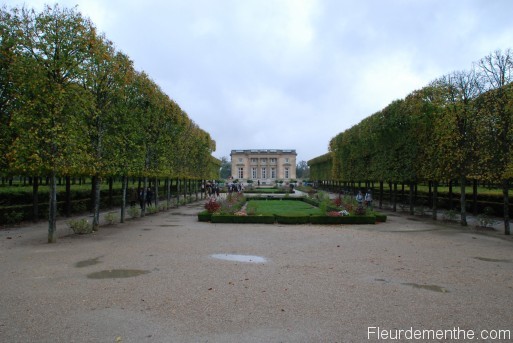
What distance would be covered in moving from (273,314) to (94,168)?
391 inches

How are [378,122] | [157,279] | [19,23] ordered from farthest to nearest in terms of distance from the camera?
[378,122]
[19,23]
[157,279]

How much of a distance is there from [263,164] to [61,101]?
292ft

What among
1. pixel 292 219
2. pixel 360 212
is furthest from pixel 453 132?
pixel 292 219

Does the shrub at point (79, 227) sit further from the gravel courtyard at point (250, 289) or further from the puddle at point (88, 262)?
the puddle at point (88, 262)

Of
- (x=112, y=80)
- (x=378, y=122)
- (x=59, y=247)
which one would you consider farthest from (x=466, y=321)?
(x=378, y=122)

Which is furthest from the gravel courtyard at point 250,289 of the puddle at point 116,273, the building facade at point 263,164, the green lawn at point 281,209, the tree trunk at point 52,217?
the building facade at point 263,164

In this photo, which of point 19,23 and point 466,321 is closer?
point 466,321

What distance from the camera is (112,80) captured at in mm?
13961

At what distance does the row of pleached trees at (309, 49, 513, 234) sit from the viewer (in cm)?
1429

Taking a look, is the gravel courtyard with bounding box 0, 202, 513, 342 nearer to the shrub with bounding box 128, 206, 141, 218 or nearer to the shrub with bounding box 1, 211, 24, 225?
the shrub with bounding box 1, 211, 24, 225

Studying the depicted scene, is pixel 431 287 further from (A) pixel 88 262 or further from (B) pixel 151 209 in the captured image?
(B) pixel 151 209

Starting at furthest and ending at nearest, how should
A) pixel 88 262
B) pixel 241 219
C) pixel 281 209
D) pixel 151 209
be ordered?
pixel 281 209
pixel 151 209
pixel 241 219
pixel 88 262

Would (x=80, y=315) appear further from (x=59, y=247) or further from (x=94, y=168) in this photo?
(x=94, y=168)

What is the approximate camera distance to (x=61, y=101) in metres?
11.0
